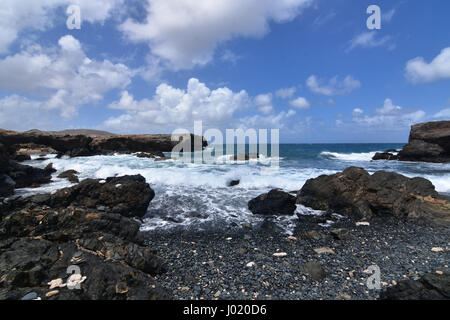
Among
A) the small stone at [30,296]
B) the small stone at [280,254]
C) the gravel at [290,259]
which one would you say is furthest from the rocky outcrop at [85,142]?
the small stone at [280,254]

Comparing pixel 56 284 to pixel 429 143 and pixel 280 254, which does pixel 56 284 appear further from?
pixel 429 143

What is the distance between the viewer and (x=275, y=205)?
8.91 meters

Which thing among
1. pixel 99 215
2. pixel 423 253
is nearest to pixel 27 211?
pixel 99 215

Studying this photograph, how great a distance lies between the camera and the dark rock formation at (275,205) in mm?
8844

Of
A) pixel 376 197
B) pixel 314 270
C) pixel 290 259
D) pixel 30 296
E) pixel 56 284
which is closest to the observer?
pixel 30 296

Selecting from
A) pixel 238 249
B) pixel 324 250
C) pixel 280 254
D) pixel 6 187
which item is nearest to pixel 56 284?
pixel 238 249

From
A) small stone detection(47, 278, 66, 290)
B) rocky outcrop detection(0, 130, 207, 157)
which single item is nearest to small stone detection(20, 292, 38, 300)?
small stone detection(47, 278, 66, 290)

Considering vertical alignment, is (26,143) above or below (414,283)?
above

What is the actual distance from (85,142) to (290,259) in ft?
120

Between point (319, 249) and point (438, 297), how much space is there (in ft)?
8.33

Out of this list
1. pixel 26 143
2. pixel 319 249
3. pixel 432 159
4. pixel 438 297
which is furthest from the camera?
pixel 26 143

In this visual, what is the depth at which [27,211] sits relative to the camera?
4.83 metres

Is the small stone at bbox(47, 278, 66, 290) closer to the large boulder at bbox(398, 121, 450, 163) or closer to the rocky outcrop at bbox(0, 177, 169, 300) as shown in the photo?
the rocky outcrop at bbox(0, 177, 169, 300)
